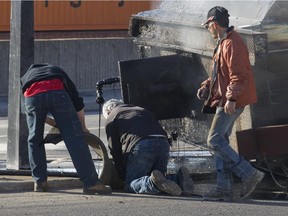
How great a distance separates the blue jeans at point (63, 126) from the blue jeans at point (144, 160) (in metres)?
0.32

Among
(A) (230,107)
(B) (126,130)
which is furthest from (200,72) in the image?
(A) (230,107)

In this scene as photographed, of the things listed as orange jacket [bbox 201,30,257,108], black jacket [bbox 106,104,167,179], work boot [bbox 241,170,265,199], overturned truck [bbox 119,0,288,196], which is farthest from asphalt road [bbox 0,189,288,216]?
orange jacket [bbox 201,30,257,108]

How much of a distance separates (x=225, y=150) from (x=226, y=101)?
0.43 m

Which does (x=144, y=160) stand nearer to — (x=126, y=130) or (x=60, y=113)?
(x=126, y=130)

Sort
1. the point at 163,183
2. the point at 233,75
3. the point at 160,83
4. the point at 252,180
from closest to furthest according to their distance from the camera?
the point at 233,75, the point at 163,183, the point at 252,180, the point at 160,83

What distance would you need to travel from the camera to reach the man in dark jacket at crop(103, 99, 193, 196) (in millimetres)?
7973

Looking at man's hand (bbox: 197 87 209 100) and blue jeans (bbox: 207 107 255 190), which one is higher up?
man's hand (bbox: 197 87 209 100)

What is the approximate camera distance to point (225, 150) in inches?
306

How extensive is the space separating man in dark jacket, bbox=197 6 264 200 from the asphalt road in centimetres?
24

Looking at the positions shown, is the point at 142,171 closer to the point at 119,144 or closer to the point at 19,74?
the point at 119,144

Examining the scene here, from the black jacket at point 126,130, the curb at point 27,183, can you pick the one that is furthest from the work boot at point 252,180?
the curb at point 27,183

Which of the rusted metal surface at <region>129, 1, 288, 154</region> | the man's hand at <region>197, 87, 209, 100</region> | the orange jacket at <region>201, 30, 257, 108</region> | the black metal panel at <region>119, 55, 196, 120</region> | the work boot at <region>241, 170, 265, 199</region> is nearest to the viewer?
the orange jacket at <region>201, 30, 257, 108</region>

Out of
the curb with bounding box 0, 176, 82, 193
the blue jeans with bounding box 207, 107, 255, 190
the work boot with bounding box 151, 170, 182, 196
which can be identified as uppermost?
the blue jeans with bounding box 207, 107, 255, 190

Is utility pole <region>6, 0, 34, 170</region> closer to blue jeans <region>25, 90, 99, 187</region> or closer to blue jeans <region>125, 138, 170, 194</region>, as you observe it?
blue jeans <region>25, 90, 99, 187</region>
